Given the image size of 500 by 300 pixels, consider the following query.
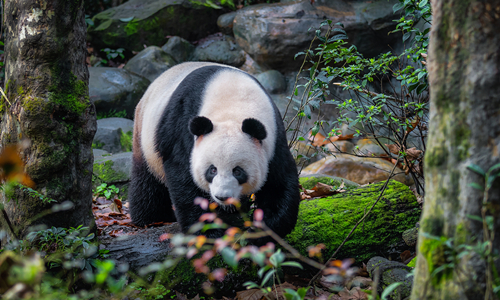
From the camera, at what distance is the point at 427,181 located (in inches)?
67.5

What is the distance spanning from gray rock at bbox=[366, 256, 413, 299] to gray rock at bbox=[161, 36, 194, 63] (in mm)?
9366

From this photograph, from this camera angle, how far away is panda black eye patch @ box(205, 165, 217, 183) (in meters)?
3.08

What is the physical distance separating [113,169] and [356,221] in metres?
4.32

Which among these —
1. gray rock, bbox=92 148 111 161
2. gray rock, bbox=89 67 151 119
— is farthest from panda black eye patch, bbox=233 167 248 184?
gray rock, bbox=89 67 151 119

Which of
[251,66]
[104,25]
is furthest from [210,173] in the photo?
[104,25]

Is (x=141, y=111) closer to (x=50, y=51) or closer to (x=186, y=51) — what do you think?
(x=50, y=51)

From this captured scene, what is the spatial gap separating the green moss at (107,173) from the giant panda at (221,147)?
2.58 metres

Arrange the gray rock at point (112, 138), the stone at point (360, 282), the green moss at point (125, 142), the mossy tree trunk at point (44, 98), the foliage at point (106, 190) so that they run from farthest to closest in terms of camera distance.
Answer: the green moss at point (125, 142)
the gray rock at point (112, 138)
the foliage at point (106, 190)
the stone at point (360, 282)
the mossy tree trunk at point (44, 98)

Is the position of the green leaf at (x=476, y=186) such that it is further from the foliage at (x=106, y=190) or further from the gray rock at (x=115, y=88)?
the gray rock at (x=115, y=88)

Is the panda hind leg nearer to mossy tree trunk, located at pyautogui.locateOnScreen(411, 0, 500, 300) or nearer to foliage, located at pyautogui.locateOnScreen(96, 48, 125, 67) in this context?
mossy tree trunk, located at pyautogui.locateOnScreen(411, 0, 500, 300)

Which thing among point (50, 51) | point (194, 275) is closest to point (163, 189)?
point (194, 275)

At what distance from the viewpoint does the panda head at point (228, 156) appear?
2990 mm

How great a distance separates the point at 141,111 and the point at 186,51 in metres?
7.36

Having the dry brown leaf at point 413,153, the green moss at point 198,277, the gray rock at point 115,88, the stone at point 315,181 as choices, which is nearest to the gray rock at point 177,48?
the gray rock at point 115,88
